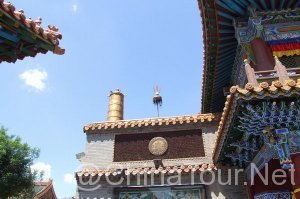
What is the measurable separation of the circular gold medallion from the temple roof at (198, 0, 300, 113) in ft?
7.92

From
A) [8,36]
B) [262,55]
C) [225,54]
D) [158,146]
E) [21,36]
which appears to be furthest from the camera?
[158,146]

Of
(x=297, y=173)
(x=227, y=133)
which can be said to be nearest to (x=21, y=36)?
(x=227, y=133)

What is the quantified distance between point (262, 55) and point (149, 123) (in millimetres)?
5152

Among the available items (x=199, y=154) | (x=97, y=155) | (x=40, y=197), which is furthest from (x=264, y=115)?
(x=40, y=197)

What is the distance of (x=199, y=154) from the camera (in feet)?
34.3

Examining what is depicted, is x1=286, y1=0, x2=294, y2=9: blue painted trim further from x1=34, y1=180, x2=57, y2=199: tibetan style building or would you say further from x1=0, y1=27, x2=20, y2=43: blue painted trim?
x1=34, y1=180, x2=57, y2=199: tibetan style building

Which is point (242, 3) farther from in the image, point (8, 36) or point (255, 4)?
point (8, 36)

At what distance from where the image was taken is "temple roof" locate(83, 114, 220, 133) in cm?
1092

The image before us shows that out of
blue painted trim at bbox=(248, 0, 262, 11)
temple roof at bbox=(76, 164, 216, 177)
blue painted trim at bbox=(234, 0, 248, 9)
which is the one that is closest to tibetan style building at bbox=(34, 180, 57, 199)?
temple roof at bbox=(76, 164, 216, 177)

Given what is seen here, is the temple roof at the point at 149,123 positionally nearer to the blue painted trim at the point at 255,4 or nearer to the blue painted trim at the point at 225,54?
the blue painted trim at the point at 225,54

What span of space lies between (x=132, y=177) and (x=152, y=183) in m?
0.70

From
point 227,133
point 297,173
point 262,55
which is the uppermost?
point 262,55

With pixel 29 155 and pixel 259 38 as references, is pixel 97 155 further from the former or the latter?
pixel 29 155

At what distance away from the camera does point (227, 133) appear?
22.2 ft
